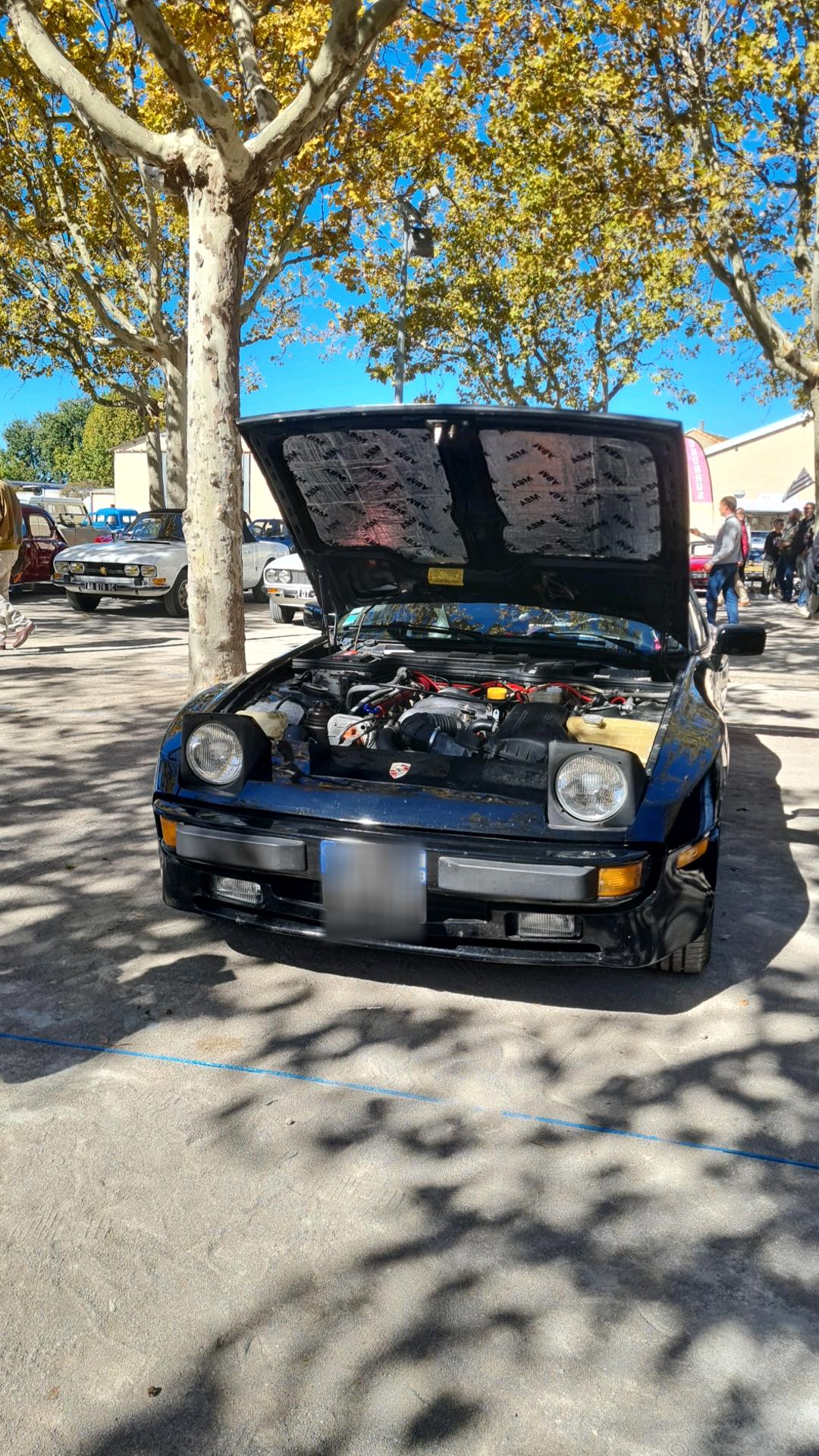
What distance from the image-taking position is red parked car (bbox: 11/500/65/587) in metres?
18.2

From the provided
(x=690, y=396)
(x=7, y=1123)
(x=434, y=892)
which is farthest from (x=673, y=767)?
(x=690, y=396)

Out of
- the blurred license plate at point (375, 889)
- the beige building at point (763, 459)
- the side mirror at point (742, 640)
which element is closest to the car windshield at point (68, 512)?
the side mirror at point (742, 640)

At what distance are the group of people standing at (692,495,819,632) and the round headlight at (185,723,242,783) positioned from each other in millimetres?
5868

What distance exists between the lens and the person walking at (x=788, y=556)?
20375mm

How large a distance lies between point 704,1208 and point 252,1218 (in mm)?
995

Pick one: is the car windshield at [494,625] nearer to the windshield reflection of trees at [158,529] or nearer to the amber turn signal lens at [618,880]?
the amber turn signal lens at [618,880]

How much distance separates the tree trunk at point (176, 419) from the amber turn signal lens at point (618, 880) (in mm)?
16751

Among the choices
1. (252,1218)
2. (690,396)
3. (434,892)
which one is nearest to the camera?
(252,1218)

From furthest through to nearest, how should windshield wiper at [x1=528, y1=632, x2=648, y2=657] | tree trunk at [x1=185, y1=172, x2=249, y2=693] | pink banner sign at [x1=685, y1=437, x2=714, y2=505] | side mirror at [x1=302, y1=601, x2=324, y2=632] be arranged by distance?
pink banner sign at [x1=685, y1=437, x2=714, y2=505]
tree trunk at [x1=185, y1=172, x2=249, y2=693]
side mirror at [x1=302, y1=601, x2=324, y2=632]
windshield wiper at [x1=528, y1=632, x2=648, y2=657]

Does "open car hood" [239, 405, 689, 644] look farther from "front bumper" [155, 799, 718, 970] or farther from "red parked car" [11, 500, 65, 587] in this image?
"red parked car" [11, 500, 65, 587]

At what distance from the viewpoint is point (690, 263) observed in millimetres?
17719

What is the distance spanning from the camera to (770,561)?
2317cm

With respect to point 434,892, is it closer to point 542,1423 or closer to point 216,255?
point 542,1423

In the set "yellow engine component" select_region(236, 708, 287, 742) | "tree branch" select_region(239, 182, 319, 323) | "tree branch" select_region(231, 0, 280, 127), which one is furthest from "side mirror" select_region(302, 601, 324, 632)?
"tree branch" select_region(239, 182, 319, 323)
